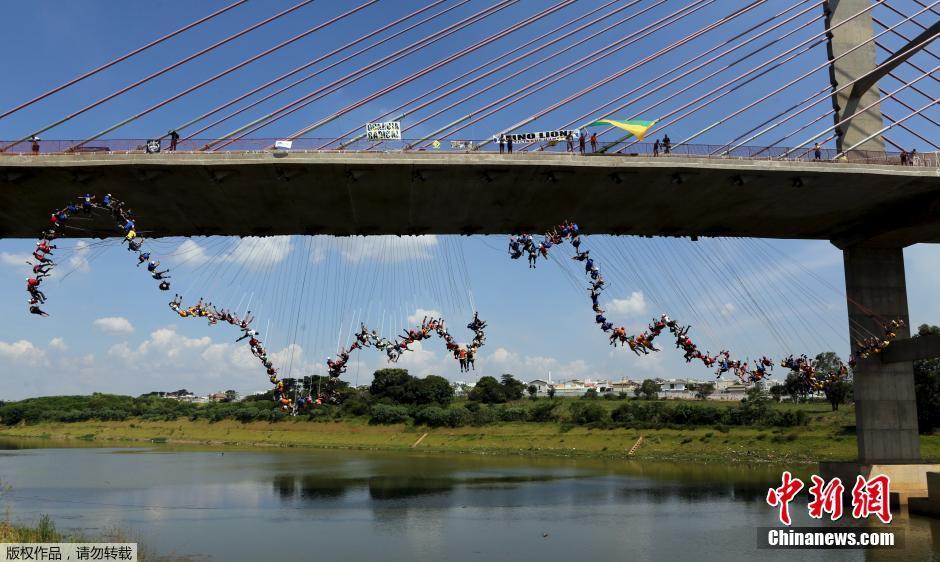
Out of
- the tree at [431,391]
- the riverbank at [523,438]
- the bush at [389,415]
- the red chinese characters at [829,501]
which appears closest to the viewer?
the red chinese characters at [829,501]

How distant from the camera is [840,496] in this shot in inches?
1142

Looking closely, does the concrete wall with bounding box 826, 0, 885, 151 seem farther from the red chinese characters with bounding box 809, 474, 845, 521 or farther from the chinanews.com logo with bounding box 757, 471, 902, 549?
the red chinese characters with bounding box 809, 474, 845, 521

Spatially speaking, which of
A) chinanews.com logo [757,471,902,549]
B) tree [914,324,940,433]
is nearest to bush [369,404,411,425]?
tree [914,324,940,433]

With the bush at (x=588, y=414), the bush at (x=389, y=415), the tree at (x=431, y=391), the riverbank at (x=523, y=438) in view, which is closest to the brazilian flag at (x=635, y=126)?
the riverbank at (x=523, y=438)

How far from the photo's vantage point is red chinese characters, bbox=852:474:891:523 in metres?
27.5

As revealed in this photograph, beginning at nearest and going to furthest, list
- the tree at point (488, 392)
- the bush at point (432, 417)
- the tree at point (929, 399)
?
the tree at point (929, 399), the bush at point (432, 417), the tree at point (488, 392)

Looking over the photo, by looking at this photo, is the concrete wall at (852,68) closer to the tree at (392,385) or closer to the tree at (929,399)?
the tree at (929,399)

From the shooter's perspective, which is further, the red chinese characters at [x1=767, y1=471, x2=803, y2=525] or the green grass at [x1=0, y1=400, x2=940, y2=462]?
the green grass at [x1=0, y1=400, x2=940, y2=462]

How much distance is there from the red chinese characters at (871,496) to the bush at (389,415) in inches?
1930

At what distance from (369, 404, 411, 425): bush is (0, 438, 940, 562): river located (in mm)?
18105

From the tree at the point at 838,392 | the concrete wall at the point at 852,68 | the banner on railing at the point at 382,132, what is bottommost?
the tree at the point at 838,392

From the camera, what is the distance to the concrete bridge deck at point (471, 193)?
2220cm

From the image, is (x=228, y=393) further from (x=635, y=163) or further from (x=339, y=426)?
(x=635, y=163)

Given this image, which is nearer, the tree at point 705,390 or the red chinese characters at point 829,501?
the red chinese characters at point 829,501
